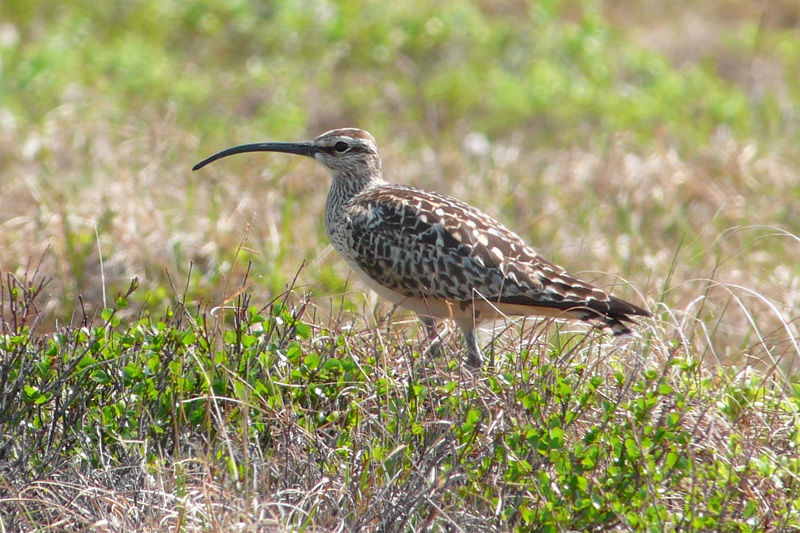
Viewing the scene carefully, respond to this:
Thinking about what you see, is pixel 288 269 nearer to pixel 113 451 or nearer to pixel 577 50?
pixel 113 451

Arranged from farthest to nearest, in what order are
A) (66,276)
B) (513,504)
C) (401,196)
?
1. (66,276)
2. (401,196)
3. (513,504)

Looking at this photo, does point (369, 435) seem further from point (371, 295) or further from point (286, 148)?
point (371, 295)

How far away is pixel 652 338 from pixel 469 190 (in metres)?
4.19

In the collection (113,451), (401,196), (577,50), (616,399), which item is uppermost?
(577,50)

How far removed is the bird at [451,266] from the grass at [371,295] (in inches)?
8.0

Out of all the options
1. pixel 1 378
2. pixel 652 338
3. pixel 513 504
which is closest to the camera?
pixel 513 504

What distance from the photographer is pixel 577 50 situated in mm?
12617

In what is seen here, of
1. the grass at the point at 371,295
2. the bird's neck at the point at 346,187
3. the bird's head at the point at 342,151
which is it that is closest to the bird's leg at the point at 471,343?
the grass at the point at 371,295

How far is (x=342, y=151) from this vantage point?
6.93 metres

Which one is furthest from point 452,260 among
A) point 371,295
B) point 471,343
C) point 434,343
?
point 371,295

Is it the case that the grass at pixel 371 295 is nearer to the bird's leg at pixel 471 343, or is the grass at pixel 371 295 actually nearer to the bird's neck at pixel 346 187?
the bird's leg at pixel 471 343

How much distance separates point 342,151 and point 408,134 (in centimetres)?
411

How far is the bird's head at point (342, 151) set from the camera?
22.7ft

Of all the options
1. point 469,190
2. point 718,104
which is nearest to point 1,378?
point 469,190
